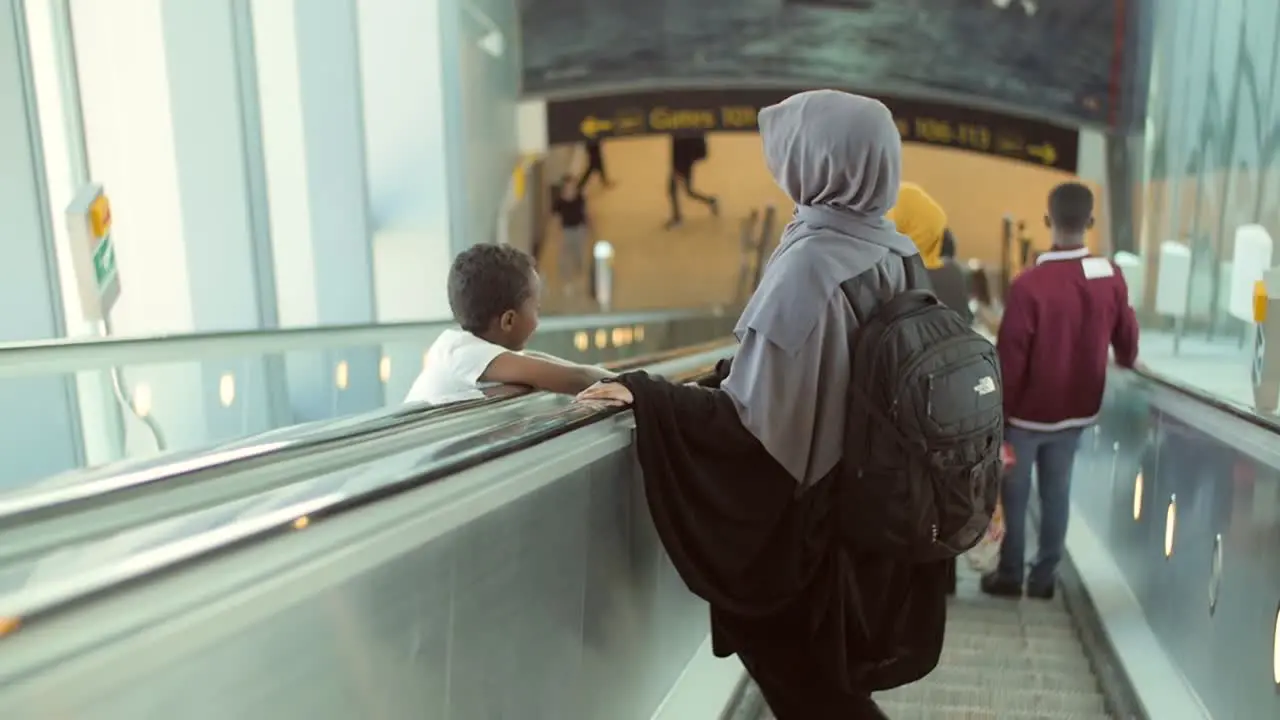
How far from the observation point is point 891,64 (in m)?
13.4

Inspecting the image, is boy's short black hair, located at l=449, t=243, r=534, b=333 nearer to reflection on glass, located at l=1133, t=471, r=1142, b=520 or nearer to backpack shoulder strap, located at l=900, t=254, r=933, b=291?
backpack shoulder strap, located at l=900, t=254, r=933, b=291

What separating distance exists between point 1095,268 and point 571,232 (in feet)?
41.6

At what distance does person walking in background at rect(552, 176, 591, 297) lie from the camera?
16.0 metres

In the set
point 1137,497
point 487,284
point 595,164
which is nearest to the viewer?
point 487,284

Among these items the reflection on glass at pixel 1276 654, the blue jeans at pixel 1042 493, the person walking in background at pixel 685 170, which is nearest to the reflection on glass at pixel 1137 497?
the blue jeans at pixel 1042 493

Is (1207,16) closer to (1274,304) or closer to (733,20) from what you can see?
(1274,304)

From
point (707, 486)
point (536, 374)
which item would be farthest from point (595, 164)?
point (707, 486)

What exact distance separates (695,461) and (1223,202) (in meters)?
5.64

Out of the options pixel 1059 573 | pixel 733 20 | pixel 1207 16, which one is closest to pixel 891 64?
pixel 733 20

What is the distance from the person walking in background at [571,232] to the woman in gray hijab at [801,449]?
14.0m

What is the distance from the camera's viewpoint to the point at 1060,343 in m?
3.81

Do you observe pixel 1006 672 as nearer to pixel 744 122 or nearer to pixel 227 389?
pixel 227 389

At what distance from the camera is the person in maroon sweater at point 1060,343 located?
3.80m

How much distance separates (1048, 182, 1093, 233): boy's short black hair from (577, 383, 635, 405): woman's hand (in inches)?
97.2
